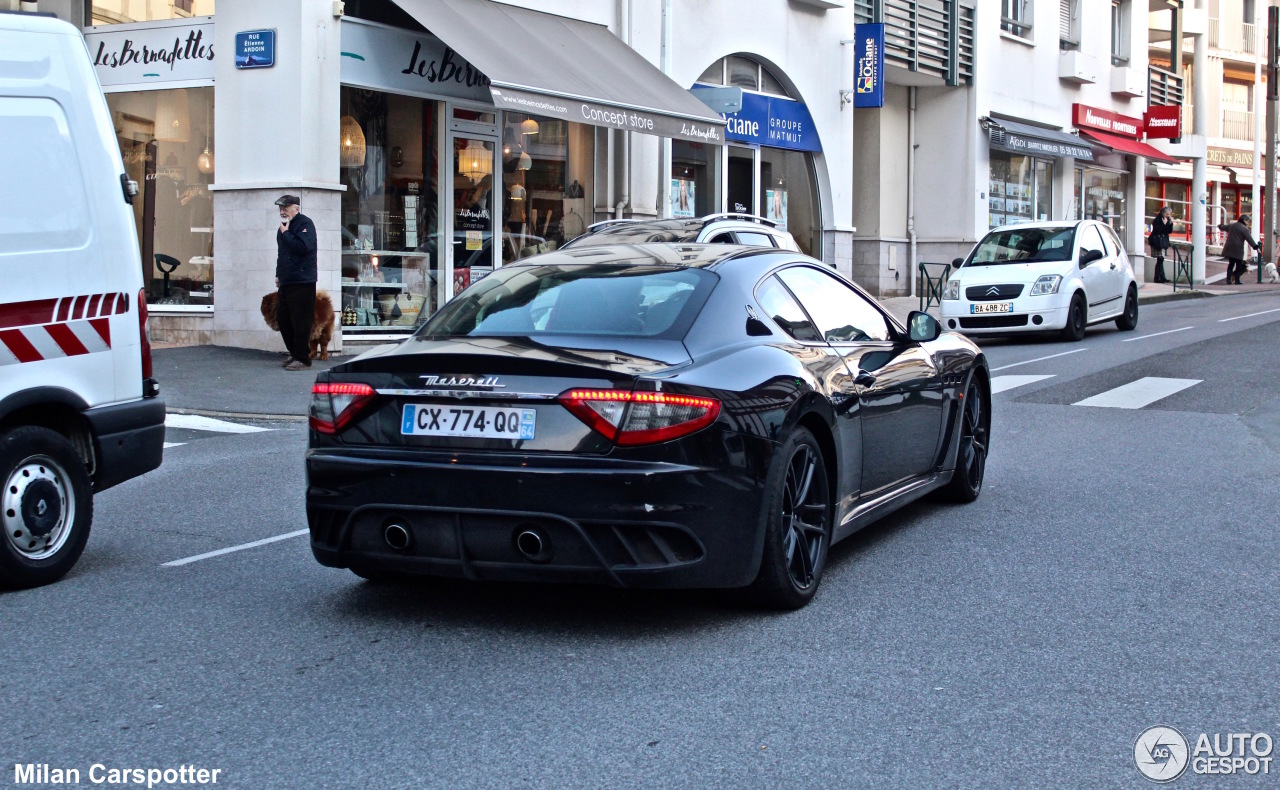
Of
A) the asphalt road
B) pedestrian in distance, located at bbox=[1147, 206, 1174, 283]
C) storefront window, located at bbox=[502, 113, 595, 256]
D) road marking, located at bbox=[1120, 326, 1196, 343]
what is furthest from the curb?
pedestrian in distance, located at bbox=[1147, 206, 1174, 283]

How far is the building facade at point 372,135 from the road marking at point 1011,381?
18.8 ft

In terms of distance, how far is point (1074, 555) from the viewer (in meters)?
6.54

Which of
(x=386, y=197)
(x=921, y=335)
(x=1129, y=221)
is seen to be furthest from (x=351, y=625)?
(x=1129, y=221)

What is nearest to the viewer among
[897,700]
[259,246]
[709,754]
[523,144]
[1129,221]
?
[709,754]

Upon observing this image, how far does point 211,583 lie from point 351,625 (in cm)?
102

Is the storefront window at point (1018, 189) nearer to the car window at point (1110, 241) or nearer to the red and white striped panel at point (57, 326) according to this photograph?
the car window at point (1110, 241)

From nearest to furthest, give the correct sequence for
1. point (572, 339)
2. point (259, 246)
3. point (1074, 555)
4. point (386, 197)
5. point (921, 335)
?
point (572, 339) < point (1074, 555) < point (921, 335) < point (259, 246) < point (386, 197)

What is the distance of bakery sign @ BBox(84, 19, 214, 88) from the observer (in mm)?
16531

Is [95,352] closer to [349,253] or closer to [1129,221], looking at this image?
[349,253]

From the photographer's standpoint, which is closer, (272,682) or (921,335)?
(272,682)

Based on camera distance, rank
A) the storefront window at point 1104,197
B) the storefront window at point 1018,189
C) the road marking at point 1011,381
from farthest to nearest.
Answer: the storefront window at point 1104,197
the storefront window at point 1018,189
the road marking at point 1011,381

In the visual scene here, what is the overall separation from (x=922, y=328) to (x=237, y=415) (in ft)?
23.0

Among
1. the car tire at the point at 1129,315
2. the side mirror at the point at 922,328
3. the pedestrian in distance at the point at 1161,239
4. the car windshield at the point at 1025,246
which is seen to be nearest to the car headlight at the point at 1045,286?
the car windshield at the point at 1025,246

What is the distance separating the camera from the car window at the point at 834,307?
6.23 m
